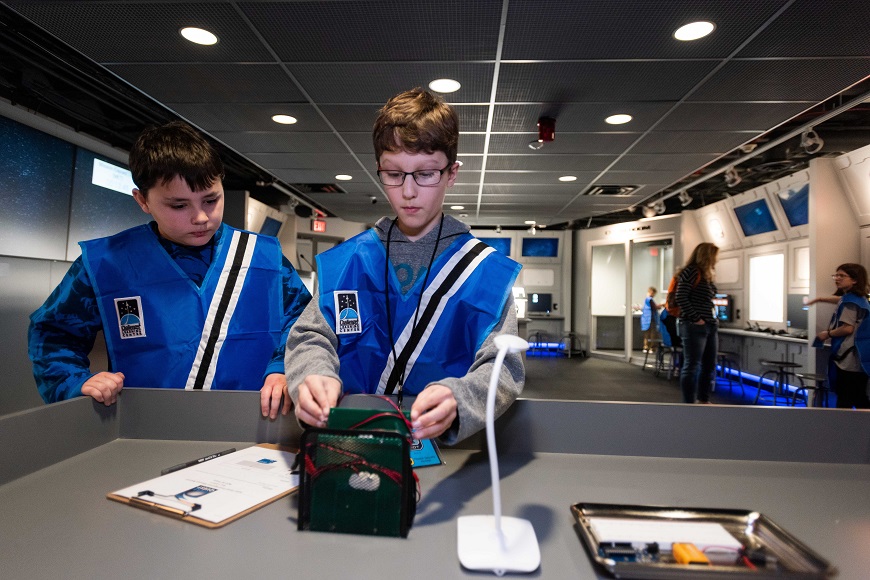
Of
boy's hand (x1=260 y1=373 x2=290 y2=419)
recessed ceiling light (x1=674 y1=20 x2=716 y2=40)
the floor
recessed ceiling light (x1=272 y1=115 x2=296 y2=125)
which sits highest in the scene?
recessed ceiling light (x1=674 y1=20 x2=716 y2=40)

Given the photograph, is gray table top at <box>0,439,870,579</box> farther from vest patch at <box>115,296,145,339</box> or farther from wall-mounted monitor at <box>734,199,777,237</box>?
wall-mounted monitor at <box>734,199,777,237</box>

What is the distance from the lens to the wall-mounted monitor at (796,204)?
6367mm

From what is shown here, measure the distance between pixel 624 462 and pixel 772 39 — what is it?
3.55 m

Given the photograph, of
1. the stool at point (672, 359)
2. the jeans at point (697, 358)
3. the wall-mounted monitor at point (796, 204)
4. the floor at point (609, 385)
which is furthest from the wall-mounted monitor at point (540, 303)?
the jeans at point (697, 358)

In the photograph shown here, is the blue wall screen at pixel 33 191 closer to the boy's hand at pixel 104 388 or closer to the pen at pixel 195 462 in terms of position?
A: the boy's hand at pixel 104 388

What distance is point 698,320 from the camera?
5.27 m

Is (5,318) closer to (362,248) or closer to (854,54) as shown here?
(362,248)

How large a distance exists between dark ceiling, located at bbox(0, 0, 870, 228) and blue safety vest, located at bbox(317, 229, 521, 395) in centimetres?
235

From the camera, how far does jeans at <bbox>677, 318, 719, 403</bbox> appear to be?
5316 millimetres

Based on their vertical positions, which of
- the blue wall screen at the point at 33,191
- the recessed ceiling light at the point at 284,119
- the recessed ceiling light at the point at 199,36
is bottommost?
the blue wall screen at the point at 33,191

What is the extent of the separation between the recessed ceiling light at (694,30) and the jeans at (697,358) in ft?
9.90

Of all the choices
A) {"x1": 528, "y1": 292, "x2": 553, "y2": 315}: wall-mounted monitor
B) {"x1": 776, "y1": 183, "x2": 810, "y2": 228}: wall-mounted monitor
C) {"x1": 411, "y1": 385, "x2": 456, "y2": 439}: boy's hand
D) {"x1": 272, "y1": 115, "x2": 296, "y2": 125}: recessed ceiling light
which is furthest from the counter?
{"x1": 528, "y1": 292, "x2": 553, "y2": 315}: wall-mounted monitor

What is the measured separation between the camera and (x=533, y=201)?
8961mm

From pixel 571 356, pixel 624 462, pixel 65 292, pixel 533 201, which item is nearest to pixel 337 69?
pixel 65 292
